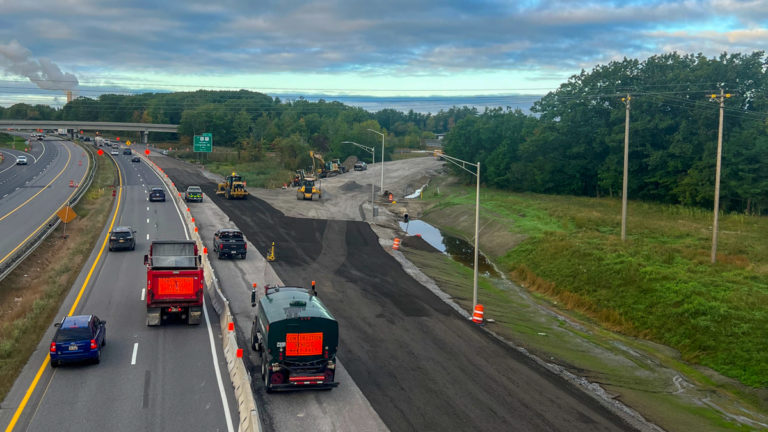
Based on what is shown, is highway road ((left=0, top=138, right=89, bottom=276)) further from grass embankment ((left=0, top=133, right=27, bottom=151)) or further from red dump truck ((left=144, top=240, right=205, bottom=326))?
red dump truck ((left=144, top=240, right=205, bottom=326))

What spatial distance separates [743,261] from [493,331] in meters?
20.6

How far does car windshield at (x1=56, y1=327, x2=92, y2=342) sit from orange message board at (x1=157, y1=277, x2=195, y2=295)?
4.92 meters

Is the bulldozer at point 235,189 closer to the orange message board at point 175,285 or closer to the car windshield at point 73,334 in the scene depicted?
the orange message board at point 175,285

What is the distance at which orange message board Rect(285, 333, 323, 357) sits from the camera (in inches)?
790

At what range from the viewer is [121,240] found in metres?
45.2

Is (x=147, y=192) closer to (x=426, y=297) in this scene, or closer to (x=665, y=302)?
(x=426, y=297)

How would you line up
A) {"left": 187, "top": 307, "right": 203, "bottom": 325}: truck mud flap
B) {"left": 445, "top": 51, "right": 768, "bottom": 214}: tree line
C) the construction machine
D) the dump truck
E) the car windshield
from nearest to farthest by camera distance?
the car windshield
{"left": 187, "top": 307, "right": 203, "bottom": 325}: truck mud flap
{"left": 445, "top": 51, "right": 768, "bottom": 214}: tree line
the dump truck
the construction machine

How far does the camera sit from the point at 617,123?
280 feet

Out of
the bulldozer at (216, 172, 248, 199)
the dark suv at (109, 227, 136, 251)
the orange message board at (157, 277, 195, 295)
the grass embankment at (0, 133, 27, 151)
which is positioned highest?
the grass embankment at (0, 133, 27, 151)

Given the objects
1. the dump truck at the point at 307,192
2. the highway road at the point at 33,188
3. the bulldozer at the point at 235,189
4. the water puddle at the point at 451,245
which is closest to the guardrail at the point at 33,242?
the highway road at the point at 33,188

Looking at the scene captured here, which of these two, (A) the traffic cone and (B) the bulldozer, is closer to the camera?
(A) the traffic cone

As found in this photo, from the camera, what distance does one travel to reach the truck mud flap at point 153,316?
89.1ft

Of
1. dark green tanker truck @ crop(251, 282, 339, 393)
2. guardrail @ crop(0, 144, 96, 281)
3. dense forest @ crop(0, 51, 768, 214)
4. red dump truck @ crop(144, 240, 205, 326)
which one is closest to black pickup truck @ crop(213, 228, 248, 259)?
guardrail @ crop(0, 144, 96, 281)

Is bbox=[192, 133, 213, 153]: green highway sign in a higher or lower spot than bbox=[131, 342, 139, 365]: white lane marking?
higher
